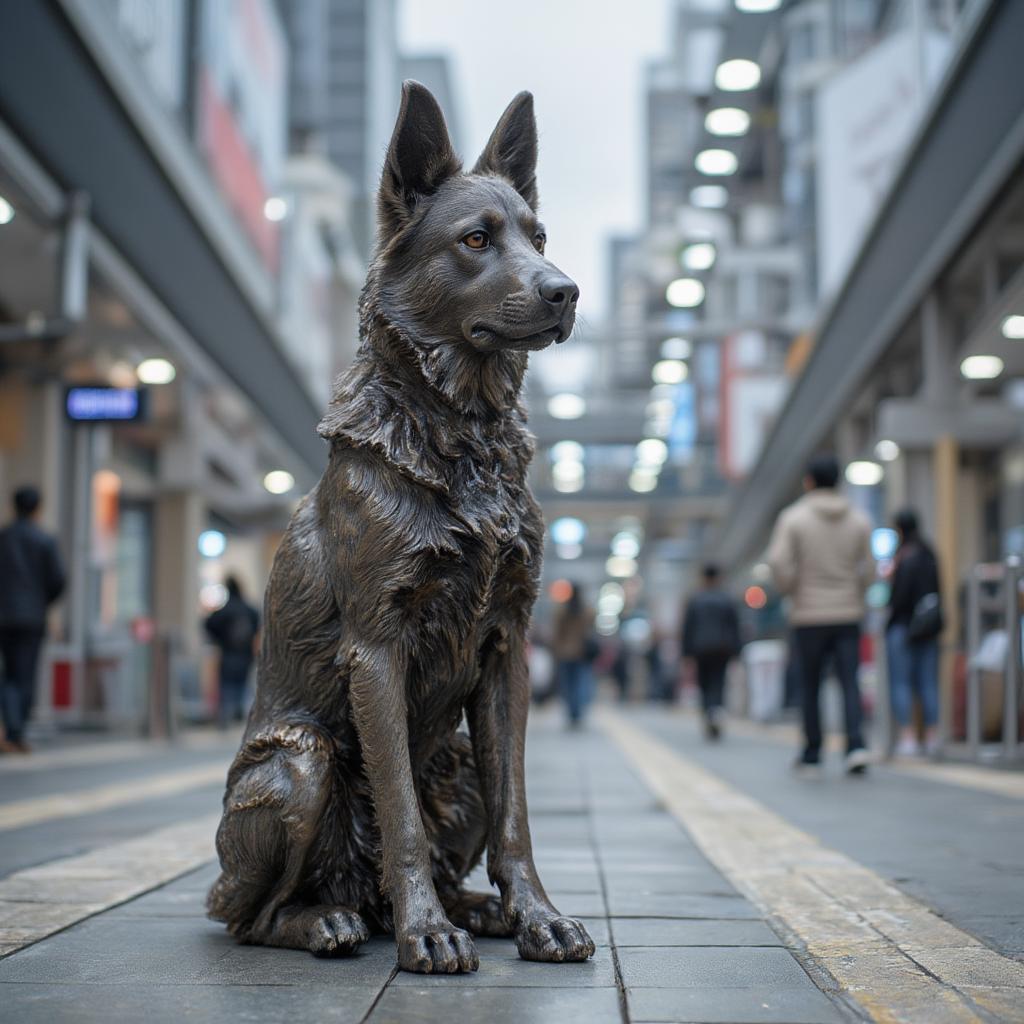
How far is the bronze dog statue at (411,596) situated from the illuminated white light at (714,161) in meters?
15.8

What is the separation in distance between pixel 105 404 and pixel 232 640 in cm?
307

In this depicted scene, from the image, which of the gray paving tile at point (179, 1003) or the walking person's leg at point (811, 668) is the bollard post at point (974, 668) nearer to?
the walking person's leg at point (811, 668)

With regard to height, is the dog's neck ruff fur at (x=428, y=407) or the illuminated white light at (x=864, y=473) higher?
the illuminated white light at (x=864, y=473)

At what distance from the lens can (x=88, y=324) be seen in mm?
15000

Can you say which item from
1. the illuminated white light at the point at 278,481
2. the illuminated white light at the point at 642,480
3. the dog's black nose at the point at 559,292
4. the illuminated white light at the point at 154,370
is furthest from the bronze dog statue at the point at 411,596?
the illuminated white light at the point at 642,480

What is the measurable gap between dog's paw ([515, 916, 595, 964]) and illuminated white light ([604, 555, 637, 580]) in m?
74.9

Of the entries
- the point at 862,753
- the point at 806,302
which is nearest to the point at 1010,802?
the point at 862,753

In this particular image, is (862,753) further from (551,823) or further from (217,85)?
(217,85)

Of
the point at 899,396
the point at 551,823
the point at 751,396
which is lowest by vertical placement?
the point at 551,823

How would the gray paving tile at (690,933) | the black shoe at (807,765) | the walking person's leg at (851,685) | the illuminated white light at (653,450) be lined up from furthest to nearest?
the illuminated white light at (653,450)
the black shoe at (807,765)
the walking person's leg at (851,685)
the gray paving tile at (690,933)

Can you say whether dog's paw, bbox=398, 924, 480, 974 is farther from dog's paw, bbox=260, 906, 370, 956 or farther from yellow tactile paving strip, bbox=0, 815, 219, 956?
yellow tactile paving strip, bbox=0, 815, 219, 956

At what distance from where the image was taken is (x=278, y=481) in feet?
89.5

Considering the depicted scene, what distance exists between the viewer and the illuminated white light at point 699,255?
69.7ft

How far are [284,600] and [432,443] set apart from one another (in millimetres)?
547
